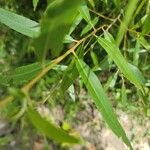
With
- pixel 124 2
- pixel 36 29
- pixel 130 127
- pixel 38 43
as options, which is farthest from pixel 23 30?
pixel 130 127

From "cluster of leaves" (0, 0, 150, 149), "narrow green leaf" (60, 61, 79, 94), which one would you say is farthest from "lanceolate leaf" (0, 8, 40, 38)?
"narrow green leaf" (60, 61, 79, 94)

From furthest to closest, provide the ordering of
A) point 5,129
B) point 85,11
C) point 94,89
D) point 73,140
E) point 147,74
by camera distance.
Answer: point 5,129 < point 147,74 < point 85,11 < point 94,89 < point 73,140

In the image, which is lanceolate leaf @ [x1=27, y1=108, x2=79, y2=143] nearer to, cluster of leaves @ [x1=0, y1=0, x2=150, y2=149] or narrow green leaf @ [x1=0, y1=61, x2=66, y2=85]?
cluster of leaves @ [x1=0, y1=0, x2=150, y2=149]

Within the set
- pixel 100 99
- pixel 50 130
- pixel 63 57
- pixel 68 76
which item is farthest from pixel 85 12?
pixel 50 130

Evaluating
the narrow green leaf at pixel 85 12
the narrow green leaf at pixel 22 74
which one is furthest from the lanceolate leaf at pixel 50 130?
the narrow green leaf at pixel 85 12

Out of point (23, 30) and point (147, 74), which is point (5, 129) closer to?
point (147, 74)

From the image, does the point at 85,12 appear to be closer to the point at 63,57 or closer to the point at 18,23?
the point at 18,23

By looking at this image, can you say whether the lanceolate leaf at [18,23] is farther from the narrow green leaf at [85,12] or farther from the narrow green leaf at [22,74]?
the narrow green leaf at [85,12]
